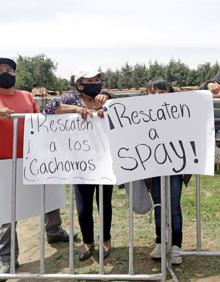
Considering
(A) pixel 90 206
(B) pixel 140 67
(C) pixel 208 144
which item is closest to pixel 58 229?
(A) pixel 90 206

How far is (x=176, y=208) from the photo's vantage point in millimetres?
3920

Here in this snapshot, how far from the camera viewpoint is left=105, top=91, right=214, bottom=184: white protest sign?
342cm

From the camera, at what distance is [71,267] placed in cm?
360

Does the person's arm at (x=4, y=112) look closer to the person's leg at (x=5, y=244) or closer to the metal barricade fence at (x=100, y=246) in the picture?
the metal barricade fence at (x=100, y=246)

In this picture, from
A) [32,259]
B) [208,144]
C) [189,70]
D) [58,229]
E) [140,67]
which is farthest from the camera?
[140,67]

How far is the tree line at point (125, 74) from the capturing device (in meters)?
65.7

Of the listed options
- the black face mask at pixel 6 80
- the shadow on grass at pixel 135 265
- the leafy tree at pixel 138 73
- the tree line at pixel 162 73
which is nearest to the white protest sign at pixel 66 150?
the black face mask at pixel 6 80

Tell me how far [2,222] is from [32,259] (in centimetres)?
87

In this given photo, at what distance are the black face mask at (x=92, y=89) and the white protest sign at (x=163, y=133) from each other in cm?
52

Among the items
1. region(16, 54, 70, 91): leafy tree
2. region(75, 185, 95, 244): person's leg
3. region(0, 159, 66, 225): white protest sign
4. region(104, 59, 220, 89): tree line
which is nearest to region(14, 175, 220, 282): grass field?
region(75, 185, 95, 244): person's leg

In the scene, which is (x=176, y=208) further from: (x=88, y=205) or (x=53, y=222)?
(x=53, y=222)

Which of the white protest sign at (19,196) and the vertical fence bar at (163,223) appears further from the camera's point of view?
the white protest sign at (19,196)

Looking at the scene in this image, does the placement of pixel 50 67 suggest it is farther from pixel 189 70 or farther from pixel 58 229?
pixel 58 229

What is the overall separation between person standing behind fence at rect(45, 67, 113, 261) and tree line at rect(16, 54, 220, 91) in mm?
59767
